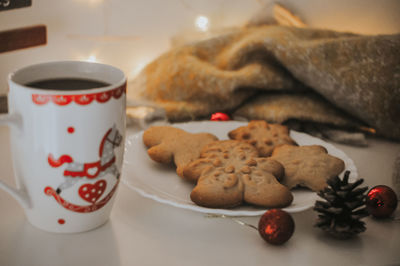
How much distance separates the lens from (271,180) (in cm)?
62

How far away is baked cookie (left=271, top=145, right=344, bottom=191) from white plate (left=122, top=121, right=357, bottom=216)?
2 cm

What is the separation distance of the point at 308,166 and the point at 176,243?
0.75ft

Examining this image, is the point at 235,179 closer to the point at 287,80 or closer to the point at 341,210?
the point at 341,210

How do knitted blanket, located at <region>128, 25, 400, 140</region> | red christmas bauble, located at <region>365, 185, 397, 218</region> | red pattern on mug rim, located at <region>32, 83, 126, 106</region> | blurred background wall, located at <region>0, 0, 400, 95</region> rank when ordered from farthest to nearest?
blurred background wall, located at <region>0, 0, 400, 95</region>, knitted blanket, located at <region>128, 25, 400, 140</region>, red christmas bauble, located at <region>365, 185, 397, 218</region>, red pattern on mug rim, located at <region>32, 83, 126, 106</region>

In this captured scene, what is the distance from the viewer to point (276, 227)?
562 mm

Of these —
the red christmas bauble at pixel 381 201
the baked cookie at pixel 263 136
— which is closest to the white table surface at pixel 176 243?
the red christmas bauble at pixel 381 201

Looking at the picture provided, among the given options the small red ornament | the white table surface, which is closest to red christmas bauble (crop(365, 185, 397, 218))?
the white table surface

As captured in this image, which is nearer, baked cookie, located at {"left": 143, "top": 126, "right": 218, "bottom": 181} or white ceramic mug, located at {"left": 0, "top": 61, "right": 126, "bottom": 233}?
white ceramic mug, located at {"left": 0, "top": 61, "right": 126, "bottom": 233}

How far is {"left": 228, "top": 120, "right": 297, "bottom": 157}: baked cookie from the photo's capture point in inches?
30.5

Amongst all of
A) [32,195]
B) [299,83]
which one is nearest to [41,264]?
[32,195]

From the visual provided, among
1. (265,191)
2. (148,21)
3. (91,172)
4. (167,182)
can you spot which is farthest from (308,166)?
(148,21)

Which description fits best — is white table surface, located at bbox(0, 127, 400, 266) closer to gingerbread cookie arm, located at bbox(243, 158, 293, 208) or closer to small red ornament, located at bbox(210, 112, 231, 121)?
gingerbread cookie arm, located at bbox(243, 158, 293, 208)

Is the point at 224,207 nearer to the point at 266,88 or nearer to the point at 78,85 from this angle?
the point at 78,85

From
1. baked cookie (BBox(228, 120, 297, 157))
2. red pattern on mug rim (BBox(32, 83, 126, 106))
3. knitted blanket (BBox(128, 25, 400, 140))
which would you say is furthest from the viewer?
knitted blanket (BBox(128, 25, 400, 140))
